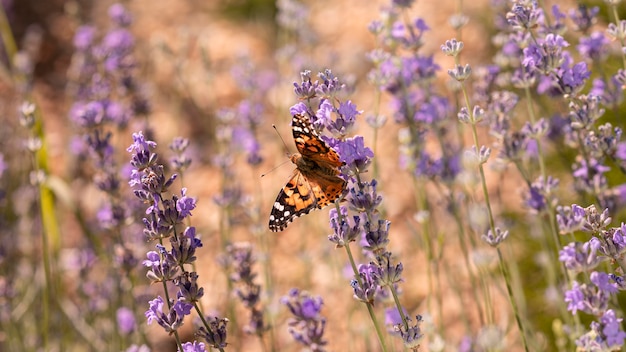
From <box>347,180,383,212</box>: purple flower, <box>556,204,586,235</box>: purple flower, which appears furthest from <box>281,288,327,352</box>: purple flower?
<box>556,204,586,235</box>: purple flower

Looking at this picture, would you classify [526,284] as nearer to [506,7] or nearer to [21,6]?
[506,7]

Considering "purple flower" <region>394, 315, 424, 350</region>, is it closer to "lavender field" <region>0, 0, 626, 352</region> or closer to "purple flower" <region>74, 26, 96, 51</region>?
"lavender field" <region>0, 0, 626, 352</region>

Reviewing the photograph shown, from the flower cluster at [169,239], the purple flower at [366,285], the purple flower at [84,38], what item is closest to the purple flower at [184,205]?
the flower cluster at [169,239]

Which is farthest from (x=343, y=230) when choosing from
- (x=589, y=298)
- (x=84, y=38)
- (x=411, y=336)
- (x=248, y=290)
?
(x=84, y=38)

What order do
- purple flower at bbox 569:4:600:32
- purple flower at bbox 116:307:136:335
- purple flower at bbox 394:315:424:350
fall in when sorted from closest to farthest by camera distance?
purple flower at bbox 394:315:424:350, purple flower at bbox 569:4:600:32, purple flower at bbox 116:307:136:335

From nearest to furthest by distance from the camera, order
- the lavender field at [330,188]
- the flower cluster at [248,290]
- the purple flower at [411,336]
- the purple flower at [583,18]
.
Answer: the purple flower at [411,336] → the lavender field at [330,188] → the flower cluster at [248,290] → the purple flower at [583,18]

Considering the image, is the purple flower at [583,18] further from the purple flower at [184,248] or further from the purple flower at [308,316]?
the purple flower at [184,248]

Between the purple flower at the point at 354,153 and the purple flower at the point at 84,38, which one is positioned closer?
the purple flower at the point at 354,153

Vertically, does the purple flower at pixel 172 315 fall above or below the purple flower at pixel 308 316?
below

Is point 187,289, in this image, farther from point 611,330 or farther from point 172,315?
point 611,330
